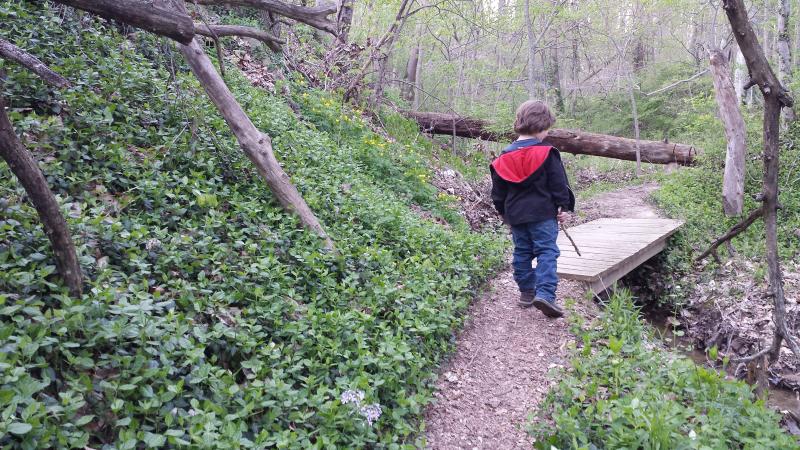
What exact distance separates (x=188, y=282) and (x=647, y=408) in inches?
120

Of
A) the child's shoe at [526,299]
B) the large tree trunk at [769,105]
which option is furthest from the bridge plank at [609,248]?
the large tree trunk at [769,105]

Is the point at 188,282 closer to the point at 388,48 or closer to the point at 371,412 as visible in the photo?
the point at 371,412

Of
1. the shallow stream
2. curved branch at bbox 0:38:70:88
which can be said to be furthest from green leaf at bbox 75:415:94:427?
the shallow stream

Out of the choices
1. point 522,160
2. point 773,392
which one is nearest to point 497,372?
point 522,160

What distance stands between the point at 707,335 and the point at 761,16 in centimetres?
2095

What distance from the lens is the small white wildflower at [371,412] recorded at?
306cm

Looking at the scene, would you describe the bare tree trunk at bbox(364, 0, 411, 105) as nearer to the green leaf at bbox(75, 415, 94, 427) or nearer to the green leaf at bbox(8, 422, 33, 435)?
the green leaf at bbox(75, 415, 94, 427)

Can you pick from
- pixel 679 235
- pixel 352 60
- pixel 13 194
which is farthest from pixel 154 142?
pixel 679 235

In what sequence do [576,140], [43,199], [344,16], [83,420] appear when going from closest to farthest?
[83,420]
[43,199]
[344,16]
[576,140]

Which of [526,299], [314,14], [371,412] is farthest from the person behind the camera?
[526,299]

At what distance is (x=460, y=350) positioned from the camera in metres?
4.60

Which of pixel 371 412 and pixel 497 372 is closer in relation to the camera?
pixel 371 412

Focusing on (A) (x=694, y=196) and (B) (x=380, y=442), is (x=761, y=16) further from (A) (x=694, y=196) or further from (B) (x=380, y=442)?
(B) (x=380, y=442)

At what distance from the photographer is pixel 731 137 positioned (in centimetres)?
969
